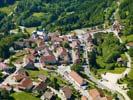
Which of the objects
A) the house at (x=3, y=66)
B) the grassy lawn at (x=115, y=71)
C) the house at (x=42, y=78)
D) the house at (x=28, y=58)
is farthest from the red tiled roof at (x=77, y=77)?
the house at (x=3, y=66)

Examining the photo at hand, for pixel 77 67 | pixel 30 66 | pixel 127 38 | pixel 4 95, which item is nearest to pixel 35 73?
pixel 30 66

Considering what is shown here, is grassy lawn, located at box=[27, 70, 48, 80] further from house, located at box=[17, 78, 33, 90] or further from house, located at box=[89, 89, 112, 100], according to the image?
house, located at box=[89, 89, 112, 100]

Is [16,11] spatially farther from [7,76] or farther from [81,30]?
[7,76]

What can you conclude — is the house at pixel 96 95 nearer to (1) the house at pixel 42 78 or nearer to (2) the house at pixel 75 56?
(1) the house at pixel 42 78

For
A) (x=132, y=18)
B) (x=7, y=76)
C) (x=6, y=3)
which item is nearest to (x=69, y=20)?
(x=132, y=18)

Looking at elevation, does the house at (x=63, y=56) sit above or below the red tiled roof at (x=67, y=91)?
above

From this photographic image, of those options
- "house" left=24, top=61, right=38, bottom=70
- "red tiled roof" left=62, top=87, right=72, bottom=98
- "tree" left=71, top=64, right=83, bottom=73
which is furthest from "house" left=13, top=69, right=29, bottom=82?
"red tiled roof" left=62, top=87, right=72, bottom=98
